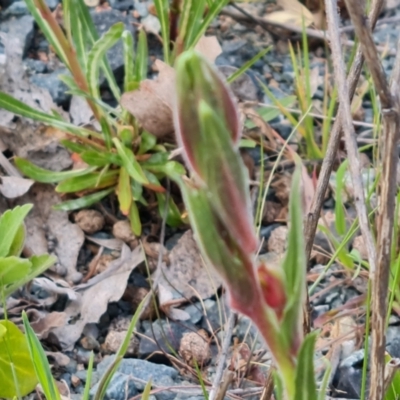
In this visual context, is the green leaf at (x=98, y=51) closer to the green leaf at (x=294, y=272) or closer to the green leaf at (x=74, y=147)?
the green leaf at (x=74, y=147)

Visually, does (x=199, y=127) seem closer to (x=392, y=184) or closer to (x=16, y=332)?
(x=392, y=184)

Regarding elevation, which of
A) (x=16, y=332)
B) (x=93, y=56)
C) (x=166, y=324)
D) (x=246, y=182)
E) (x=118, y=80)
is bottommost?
(x=166, y=324)

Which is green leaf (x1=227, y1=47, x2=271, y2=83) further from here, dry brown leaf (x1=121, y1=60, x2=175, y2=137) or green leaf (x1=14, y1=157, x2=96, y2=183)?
green leaf (x1=14, y1=157, x2=96, y2=183)

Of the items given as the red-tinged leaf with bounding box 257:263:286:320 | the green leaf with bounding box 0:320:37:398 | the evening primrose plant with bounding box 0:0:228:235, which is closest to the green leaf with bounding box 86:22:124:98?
the evening primrose plant with bounding box 0:0:228:235

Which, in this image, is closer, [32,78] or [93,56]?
[93,56]

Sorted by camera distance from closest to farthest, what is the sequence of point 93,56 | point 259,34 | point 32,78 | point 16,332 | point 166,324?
1. point 16,332
2. point 166,324
3. point 93,56
4. point 32,78
5. point 259,34

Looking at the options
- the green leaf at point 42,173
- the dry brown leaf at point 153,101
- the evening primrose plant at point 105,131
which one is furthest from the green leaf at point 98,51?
the green leaf at point 42,173

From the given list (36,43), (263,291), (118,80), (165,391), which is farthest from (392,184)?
(36,43)
